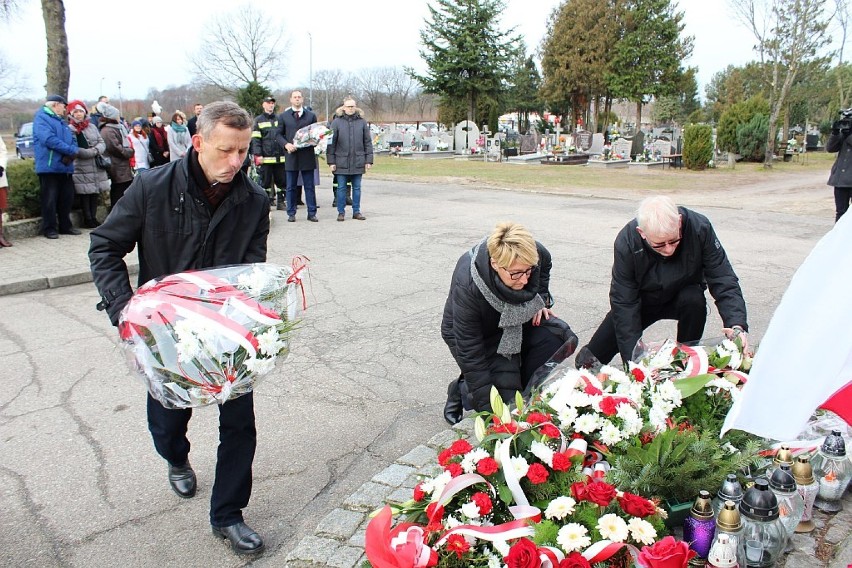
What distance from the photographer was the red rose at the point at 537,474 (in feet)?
8.31

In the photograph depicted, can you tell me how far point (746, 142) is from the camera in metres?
29.6

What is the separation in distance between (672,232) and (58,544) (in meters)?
3.39

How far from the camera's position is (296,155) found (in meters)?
11.7

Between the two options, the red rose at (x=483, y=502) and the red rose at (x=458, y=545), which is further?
the red rose at (x=483, y=502)

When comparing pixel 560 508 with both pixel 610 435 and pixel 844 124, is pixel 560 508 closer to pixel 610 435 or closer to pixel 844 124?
pixel 610 435

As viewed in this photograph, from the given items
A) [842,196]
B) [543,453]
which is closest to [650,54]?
[842,196]

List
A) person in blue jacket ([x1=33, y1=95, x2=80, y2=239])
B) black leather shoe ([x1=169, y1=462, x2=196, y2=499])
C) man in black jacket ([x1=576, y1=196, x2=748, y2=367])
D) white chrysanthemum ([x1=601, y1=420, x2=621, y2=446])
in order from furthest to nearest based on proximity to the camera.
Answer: person in blue jacket ([x1=33, y1=95, x2=80, y2=239])
man in black jacket ([x1=576, y1=196, x2=748, y2=367])
black leather shoe ([x1=169, y1=462, x2=196, y2=499])
white chrysanthemum ([x1=601, y1=420, x2=621, y2=446])

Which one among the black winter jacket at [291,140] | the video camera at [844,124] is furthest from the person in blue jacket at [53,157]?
the video camera at [844,124]

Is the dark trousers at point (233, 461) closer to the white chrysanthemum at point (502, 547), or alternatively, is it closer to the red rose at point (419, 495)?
the red rose at point (419, 495)

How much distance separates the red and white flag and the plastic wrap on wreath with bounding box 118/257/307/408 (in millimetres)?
1754

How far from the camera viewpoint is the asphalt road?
328cm

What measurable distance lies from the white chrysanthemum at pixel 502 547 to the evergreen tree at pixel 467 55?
43.9 m

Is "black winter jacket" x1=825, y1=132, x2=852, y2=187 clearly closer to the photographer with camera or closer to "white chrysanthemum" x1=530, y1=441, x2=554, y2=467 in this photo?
the photographer with camera

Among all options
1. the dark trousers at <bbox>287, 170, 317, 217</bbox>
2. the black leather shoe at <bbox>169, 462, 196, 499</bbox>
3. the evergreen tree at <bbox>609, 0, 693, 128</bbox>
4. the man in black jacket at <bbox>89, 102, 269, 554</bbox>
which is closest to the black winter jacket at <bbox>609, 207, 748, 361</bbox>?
the man in black jacket at <bbox>89, 102, 269, 554</bbox>
